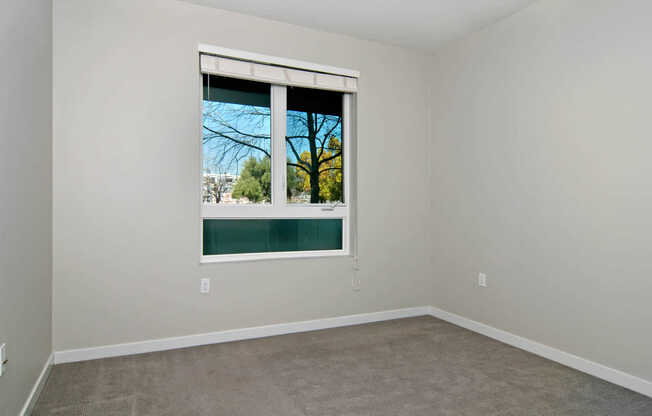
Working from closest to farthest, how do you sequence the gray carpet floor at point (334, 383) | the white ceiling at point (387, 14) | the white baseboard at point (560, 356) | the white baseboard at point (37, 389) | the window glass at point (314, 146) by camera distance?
1. the white baseboard at point (37, 389)
2. the gray carpet floor at point (334, 383)
3. the white baseboard at point (560, 356)
4. the white ceiling at point (387, 14)
5. the window glass at point (314, 146)

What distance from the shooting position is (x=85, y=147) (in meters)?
2.87

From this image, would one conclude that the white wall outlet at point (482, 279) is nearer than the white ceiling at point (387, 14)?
No

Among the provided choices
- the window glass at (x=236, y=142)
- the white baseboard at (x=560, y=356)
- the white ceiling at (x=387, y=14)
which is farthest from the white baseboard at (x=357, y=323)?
the white ceiling at (x=387, y=14)

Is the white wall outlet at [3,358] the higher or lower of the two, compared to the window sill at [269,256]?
lower

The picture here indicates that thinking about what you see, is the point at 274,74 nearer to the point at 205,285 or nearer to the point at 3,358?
the point at 205,285

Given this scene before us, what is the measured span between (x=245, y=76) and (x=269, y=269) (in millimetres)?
1562

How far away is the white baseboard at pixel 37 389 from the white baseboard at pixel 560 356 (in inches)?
123

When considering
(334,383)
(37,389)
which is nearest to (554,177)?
(334,383)

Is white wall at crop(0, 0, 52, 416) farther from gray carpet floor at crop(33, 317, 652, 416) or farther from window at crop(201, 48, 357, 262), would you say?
window at crop(201, 48, 357, 262)

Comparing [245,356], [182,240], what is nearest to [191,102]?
[182,240]

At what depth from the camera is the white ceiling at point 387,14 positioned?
3.12 metres

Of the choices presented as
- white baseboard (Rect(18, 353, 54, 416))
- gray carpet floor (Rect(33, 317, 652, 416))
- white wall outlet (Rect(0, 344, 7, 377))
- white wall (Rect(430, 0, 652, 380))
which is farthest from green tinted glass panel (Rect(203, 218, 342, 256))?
white wall outlet (Rect(0, 344, 7, 377))

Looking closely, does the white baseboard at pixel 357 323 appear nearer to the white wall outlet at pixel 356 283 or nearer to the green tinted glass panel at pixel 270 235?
the white wall outlet at pixel 356 283

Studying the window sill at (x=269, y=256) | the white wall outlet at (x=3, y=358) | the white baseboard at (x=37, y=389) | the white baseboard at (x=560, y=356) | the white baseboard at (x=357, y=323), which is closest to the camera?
the white wall outlet at (x=3, y=358)
